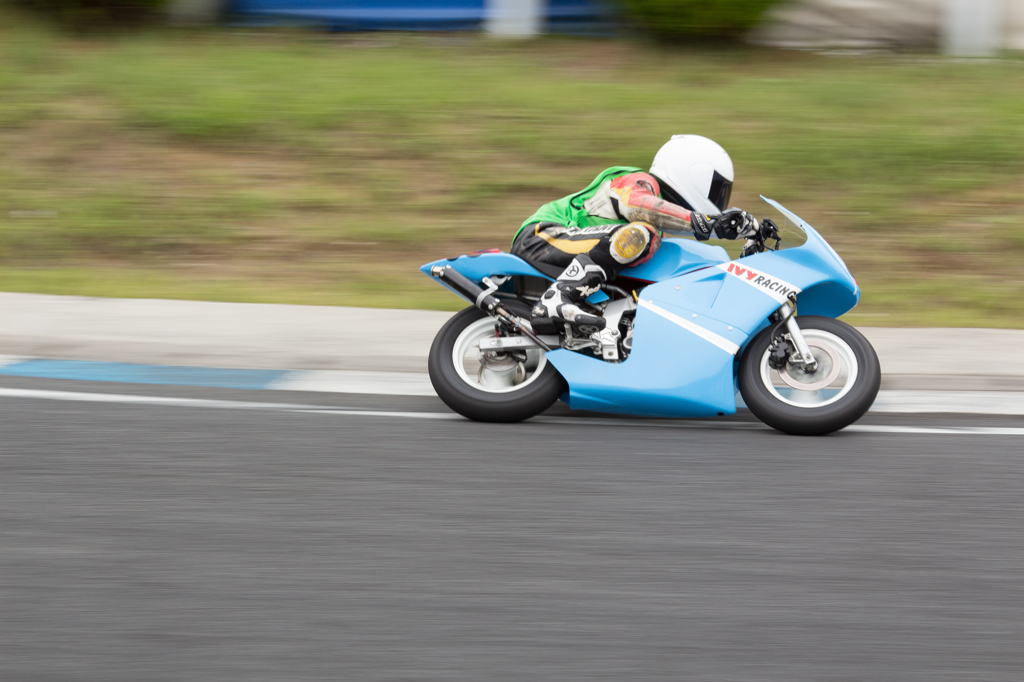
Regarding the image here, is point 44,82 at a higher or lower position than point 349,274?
higher

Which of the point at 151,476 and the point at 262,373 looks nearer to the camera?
the point at 151,476

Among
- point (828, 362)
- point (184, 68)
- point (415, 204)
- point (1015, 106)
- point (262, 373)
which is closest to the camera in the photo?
point (828, 362)

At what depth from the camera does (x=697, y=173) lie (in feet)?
19.4

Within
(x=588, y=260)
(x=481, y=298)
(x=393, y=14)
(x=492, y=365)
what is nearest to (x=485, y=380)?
(x=492, y=365)

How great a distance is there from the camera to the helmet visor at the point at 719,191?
593cm

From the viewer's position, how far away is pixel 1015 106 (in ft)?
38.7

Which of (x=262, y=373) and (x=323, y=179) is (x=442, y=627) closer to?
(x=262, y=373)

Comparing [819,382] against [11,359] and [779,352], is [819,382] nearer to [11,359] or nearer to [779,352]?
[779,352]

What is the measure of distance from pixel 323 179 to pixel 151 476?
628 centimetres

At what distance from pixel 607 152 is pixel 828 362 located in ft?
Answer: 19.0

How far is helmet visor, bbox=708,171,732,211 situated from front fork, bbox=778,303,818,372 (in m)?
0.66

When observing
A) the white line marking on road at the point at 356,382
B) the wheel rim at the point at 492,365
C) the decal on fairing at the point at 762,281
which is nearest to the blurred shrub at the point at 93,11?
the white line marking on road at the point at 356,382

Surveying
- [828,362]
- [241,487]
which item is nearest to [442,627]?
Result: [241,487]

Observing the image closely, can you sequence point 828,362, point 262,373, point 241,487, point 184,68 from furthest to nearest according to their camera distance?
point 184,68, point 262,373, point 828,362, point 241,487
